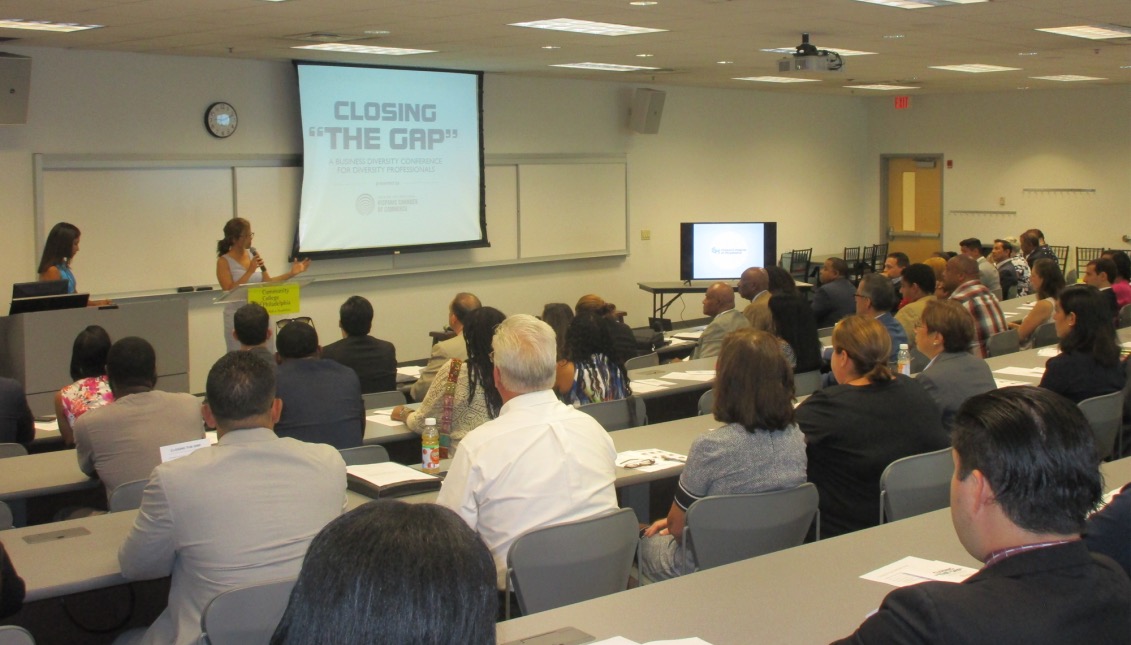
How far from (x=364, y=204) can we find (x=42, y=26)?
3645 mm

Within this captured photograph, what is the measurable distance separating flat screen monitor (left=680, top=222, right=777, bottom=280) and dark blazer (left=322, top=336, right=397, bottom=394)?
7.32 meters

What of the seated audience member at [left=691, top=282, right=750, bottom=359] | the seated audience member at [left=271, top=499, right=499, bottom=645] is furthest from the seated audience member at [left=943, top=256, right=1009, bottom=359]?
the seated audience member at [left=271, top=499, right=499, bottom=645]

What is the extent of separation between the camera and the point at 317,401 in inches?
184

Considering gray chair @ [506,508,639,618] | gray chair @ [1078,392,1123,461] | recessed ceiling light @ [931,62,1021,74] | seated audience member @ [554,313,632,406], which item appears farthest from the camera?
recessed ceiling light @ [931,62,1021,74]

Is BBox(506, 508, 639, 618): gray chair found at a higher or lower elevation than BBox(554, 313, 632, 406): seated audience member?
lower

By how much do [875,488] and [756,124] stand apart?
11.9 metres

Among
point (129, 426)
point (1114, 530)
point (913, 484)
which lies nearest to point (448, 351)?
point (129, 426)

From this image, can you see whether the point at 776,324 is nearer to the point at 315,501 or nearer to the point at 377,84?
the point at 315,501

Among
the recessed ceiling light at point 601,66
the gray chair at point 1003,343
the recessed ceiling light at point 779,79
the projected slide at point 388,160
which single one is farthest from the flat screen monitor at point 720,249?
the gray chair at point 1003,343

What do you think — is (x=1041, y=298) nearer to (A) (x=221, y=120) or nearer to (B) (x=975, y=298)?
(B) (x=975, y=298)

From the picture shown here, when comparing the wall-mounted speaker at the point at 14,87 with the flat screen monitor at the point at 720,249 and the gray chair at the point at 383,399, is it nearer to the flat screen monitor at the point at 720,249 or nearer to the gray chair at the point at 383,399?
the gray chair at the point at 383,399

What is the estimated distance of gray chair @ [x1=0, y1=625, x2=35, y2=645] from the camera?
227 cm

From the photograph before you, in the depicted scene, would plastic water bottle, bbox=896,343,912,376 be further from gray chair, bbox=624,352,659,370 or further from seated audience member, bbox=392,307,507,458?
seated audience member, bbox=392,307,507,458

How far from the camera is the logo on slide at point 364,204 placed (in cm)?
1047
